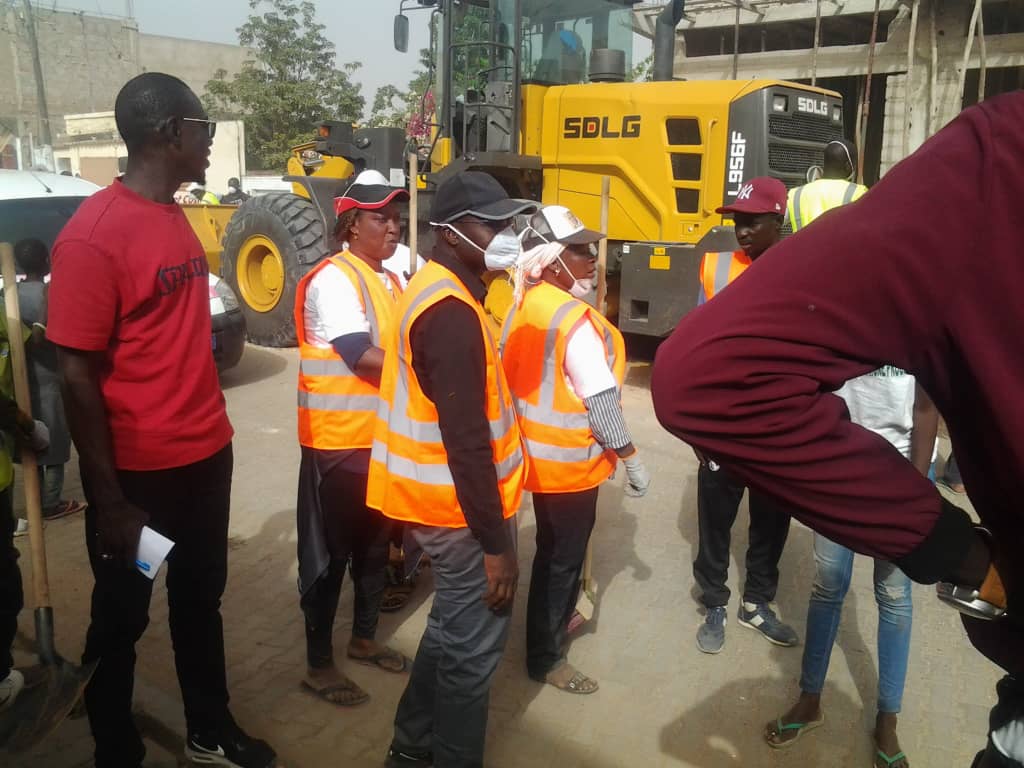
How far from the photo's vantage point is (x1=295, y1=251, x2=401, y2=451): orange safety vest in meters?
3.19

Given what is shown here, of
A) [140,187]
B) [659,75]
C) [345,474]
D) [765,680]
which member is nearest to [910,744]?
[765,680]

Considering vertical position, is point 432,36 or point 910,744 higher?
point 432,36

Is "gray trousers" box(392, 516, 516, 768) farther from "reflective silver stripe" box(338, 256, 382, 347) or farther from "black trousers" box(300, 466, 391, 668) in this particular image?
"reflective silver stripe" box(338, 256, 382, 347)

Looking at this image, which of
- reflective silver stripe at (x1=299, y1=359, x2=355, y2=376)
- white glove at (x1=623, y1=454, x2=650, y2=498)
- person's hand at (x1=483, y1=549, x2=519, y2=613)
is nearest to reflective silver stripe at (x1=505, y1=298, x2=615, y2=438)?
white glove at (x1=623, y1=454, x2=650, y2=498)

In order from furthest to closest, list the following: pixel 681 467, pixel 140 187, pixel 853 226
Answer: pixel 681 467 < pixel 140 187 < pixel 853 226

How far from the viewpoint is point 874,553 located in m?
1.11

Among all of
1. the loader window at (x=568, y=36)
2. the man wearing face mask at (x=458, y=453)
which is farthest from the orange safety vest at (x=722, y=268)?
the loader window at (x=568, y=36)

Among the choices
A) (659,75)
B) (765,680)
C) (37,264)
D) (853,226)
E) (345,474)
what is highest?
(659,75)

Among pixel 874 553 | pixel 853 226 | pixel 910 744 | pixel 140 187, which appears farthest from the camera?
pixel 910 744

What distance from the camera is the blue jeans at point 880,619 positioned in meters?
2.85

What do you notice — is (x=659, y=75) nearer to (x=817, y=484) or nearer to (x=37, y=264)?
(x=37, y=264)

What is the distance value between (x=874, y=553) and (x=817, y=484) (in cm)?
15

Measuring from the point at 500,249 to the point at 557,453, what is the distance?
900 millimetres

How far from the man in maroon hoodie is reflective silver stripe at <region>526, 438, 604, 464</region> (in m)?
2.02
